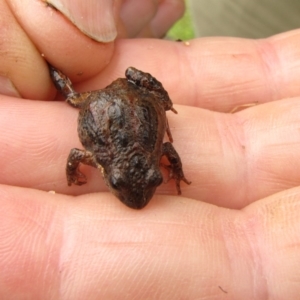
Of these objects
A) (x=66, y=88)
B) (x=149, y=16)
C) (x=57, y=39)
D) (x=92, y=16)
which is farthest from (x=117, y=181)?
(x=149, y=16)

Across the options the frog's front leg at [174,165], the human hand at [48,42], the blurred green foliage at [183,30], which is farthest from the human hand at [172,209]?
the blurred green foliage at [183,30]

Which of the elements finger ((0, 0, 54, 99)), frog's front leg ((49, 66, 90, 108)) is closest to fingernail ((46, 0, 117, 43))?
finger ((0, 0, 54, 99))

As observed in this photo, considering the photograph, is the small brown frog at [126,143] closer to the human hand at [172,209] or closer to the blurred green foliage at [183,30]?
the human hand at [172,209]

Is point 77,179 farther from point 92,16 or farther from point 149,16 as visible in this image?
point 149,16

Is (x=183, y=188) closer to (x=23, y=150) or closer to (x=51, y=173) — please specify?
(x=51, y=173)

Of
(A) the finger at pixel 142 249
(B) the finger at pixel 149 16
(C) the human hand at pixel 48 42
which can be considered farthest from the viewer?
(B) the finger at pixel 149 16

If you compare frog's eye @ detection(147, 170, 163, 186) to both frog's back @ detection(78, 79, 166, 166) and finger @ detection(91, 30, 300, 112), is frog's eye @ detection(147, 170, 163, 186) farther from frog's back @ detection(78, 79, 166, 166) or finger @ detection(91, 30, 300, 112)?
finger @ detection(91, 30, 300, 112)
